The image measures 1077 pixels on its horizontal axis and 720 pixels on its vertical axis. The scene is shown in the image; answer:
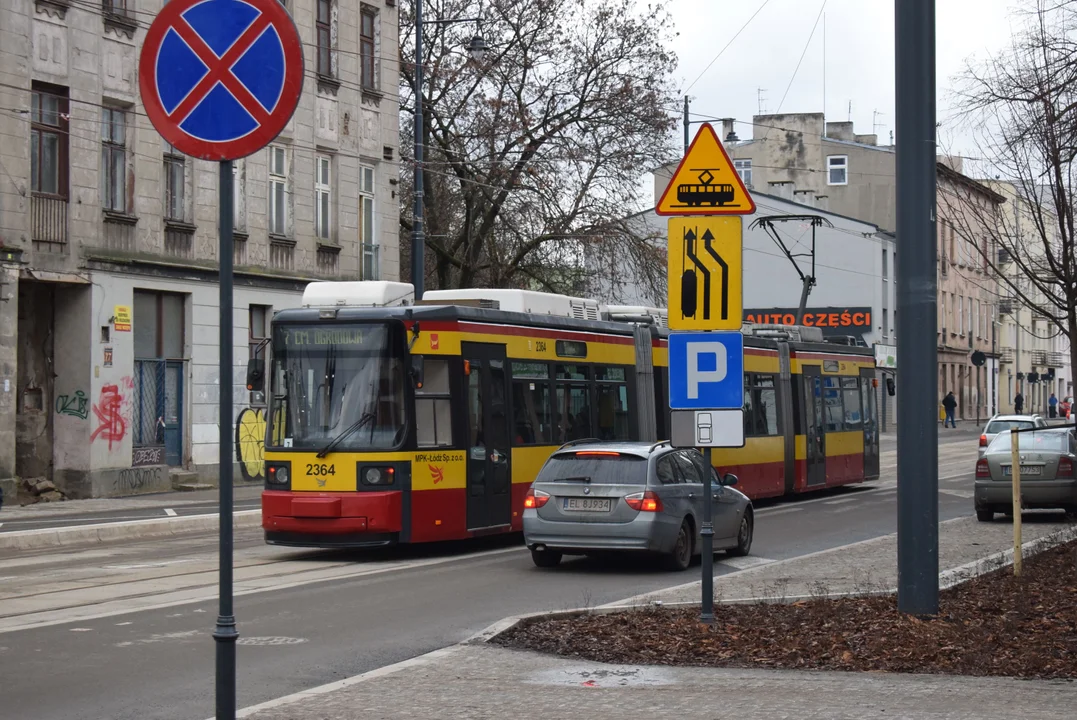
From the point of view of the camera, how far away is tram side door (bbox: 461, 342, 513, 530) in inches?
761

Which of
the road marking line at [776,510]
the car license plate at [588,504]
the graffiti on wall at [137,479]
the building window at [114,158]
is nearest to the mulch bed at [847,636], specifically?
the car license plate at [588,504]

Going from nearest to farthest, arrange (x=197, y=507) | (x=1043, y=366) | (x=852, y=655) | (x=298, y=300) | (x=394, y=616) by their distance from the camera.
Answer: (x=852, y=655), (x=394, y=616), (x=197, y=507), (x=298, y=300), (x=1043, y=366)

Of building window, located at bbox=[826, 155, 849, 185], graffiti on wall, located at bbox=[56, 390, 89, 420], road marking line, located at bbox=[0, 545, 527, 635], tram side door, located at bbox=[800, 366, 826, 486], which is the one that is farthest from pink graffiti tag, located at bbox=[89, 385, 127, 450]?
building window, located at bbox=[826, 155, 849, 185]

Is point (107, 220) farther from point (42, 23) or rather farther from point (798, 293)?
point (798, 293)

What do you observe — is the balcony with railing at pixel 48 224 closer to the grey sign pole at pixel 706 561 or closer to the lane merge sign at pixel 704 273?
the lane merge sign at pixel 704 273

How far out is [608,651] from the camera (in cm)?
1041

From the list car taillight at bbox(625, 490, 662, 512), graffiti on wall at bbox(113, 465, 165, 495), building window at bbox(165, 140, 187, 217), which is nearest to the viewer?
car taillight at bbox(625, 490, 662, 512)

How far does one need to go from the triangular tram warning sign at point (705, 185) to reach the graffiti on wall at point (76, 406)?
20782mm

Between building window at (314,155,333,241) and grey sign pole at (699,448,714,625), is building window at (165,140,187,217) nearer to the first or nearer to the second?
building window at (314,155,333,241)

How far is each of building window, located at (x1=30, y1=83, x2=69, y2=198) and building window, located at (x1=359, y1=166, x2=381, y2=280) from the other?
35.9 ft

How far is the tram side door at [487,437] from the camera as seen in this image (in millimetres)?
19328

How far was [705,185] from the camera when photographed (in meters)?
11.3

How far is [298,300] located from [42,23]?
9.65 metres

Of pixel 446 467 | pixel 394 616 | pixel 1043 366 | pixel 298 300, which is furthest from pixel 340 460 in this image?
pixel 1043 366
